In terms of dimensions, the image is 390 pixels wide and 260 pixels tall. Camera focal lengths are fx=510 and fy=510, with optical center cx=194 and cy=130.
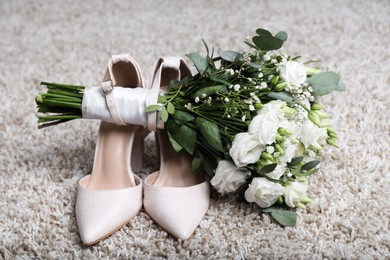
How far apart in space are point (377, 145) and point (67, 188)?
0.75 meters

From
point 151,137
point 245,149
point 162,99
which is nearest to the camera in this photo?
point 245,149

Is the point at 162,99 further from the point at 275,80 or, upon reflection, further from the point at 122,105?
the point at 275,80

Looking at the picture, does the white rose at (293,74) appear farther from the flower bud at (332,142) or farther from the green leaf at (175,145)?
the green leaf at (175,145)

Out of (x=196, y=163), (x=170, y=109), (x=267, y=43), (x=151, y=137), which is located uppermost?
(x=267, y=43)

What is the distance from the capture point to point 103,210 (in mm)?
1009

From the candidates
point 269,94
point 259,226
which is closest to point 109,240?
point 259,226

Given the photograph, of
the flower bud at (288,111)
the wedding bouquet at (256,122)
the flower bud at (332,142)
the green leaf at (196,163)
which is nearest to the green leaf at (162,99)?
the wedding bouquet at (256,122)

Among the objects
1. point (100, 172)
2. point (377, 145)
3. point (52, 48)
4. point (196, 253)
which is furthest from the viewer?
point (52, 48)

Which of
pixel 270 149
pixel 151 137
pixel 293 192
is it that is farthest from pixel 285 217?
pixel 151 137

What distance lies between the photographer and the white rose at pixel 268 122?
95cm

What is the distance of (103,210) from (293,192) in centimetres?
38

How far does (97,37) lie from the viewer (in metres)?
1.93

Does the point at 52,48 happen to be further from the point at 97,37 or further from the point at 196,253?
the point at 196,253

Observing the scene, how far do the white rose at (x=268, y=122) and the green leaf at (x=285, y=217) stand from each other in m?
0.16
